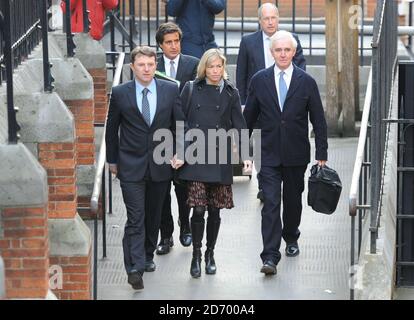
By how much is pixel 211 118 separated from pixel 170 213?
0.95 metres

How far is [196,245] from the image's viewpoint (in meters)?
10.4

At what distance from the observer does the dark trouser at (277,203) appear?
34.8ft

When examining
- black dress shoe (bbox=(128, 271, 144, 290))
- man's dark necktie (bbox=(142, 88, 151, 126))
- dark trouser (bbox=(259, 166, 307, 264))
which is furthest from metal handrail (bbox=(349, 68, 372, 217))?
black dress shoe (bbox=(128, 271, 144, 290))

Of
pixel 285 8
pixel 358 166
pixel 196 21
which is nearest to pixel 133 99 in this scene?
pixel 358 166

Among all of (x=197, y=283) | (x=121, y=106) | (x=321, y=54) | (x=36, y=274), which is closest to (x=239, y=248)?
(x=197, y=283)

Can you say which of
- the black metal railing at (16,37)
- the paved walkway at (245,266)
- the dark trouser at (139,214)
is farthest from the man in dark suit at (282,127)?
the black metal railing at (16,37)

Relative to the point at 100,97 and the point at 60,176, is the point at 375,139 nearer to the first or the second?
the point at 60,176

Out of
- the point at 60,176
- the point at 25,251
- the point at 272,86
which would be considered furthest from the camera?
the point at 272,86

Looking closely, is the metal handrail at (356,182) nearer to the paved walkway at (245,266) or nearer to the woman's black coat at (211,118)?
the paved walkway at (245,266)

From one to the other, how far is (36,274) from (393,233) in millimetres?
2988

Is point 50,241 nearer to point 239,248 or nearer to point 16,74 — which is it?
point 16,74

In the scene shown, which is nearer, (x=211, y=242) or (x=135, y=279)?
(x=135, y=279)

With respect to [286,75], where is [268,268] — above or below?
below

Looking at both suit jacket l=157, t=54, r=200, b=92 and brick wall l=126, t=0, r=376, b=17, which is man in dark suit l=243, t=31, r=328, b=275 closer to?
suit jacket l=157, t=54, r=200, b=92
